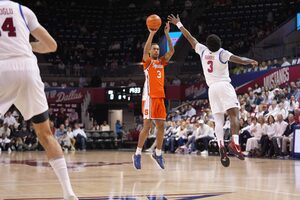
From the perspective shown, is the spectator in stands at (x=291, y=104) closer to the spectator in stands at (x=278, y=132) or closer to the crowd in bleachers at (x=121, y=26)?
the spectator in stands at (x=278, y=132)

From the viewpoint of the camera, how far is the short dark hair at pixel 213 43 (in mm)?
7691

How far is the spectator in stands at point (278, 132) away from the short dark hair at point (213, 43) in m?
5.81

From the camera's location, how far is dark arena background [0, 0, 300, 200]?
648 cm

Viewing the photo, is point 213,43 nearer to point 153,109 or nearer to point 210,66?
point 210,66

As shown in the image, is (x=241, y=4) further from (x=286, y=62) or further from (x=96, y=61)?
(x=286, y=62)

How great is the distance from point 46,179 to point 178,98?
57.9 ft

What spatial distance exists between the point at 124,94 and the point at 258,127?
432 inches

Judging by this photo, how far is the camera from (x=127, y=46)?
29.3 meters

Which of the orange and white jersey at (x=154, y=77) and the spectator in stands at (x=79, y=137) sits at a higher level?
the orange and white jersey at (x=154, y=77)

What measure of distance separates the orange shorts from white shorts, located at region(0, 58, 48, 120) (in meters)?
4.14

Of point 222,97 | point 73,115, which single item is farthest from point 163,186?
point 73,115

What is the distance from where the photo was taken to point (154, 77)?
8375 millimetres

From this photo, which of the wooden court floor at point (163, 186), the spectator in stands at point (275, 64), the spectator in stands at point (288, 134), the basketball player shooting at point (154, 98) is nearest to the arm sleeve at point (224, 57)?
the basketball player shooting at point (154, 98)

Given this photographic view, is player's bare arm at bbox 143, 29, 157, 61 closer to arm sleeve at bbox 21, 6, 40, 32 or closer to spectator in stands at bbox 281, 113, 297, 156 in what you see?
arm sleeve at bbox 21, 6, 40, 32
